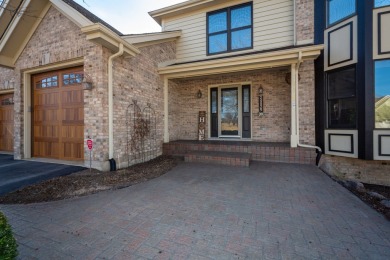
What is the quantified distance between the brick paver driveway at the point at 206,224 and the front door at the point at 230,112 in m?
4.05

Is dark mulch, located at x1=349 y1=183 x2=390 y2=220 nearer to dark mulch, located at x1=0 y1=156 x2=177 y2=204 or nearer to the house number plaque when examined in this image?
dark mulch, located at x1=0 y1=156 x2=177 y2=204

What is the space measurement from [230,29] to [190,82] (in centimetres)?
271

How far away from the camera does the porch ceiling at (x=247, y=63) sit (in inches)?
216

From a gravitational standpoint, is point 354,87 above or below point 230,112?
above

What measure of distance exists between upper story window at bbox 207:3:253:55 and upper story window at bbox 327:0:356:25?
253 centimetres

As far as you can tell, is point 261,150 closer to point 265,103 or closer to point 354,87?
point 265,103

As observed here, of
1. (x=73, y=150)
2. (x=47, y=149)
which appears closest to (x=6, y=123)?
(x=47, y=149)

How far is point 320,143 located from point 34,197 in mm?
7513

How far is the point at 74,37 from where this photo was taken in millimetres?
5184

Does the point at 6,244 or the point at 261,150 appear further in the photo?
the point at 261,150

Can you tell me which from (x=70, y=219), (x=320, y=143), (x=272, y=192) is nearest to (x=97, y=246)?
(x=70, y=219)

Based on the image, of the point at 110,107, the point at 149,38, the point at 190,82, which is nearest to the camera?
the point at 110,107

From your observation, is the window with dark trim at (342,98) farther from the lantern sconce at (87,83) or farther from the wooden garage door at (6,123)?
the wooden garage door at (6,123)

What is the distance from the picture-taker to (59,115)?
227 inches
